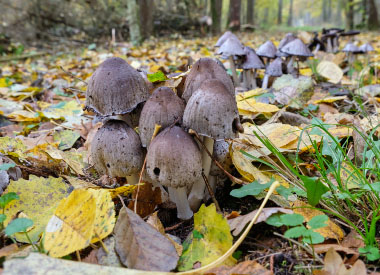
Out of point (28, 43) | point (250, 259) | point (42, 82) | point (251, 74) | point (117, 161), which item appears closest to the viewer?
point (250, 259)

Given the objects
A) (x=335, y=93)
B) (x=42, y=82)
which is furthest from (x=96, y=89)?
(x=42, y=82)

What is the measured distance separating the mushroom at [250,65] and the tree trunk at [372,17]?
399 inches

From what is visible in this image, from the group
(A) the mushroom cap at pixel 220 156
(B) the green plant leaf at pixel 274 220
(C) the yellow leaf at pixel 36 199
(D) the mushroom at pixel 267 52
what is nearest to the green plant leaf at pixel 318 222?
(B) the green plant leaf at pixel 274 220

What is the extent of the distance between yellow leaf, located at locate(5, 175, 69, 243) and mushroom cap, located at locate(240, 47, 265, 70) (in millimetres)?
2400

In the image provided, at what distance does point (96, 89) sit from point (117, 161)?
345mm

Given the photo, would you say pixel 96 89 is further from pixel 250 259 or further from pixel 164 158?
pixel 250 259

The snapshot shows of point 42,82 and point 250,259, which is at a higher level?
point 42,82

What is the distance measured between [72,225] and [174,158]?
454mm

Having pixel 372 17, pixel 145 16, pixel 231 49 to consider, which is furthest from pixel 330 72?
pixel 372 17

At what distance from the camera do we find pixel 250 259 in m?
1.19

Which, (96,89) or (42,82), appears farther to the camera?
(42,82)

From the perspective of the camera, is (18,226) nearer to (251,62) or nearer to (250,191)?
(250,191)

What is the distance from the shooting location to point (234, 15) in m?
12.5

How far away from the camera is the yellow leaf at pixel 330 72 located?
11.6 feet
